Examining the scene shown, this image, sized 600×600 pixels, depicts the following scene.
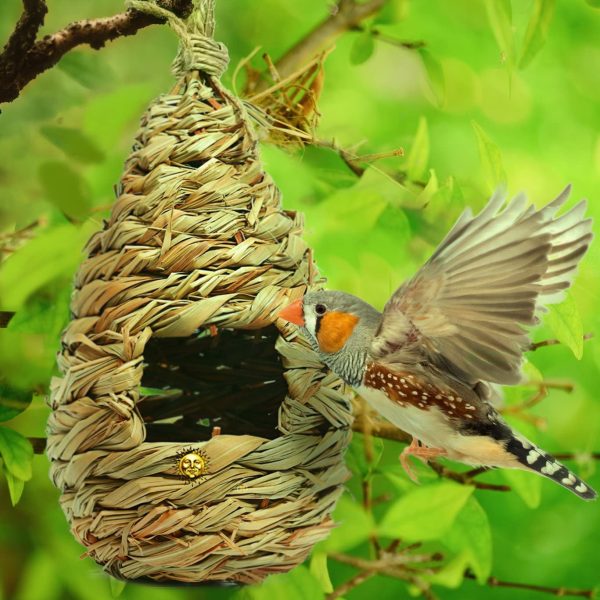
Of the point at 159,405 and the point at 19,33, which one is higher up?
the point at 19,33

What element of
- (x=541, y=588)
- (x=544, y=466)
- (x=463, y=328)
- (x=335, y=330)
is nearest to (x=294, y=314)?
(x=335, y=330)

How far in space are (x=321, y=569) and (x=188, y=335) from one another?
0.53 meters

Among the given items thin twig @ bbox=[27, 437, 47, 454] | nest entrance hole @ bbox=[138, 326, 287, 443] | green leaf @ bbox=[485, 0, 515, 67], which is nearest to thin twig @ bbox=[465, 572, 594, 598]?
nest entrance hole @ bbox=[138, 326, 287, 443]

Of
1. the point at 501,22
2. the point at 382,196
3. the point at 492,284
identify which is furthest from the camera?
the point at 382,196

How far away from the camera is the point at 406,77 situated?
128cm

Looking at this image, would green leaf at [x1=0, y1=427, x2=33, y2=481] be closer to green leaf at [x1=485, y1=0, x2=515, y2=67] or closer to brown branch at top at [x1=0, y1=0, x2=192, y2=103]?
brown branch at top at [x1=0, y1=0, x2=192, y2=103]

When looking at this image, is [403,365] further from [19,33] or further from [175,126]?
[19,33]

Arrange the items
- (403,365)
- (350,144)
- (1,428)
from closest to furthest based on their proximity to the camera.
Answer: (403,365) < (1,428) < (350,144)

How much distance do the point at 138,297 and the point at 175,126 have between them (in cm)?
17

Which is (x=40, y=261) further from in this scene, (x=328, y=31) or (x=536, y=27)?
(x=536, y=27)

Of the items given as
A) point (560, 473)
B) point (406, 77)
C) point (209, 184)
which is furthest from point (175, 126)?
point (406, 77)

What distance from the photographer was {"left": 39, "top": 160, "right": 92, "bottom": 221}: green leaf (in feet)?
3.47

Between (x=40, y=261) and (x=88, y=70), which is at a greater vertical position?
(x=88, y=70)

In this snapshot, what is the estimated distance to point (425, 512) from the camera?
1.11 meters
